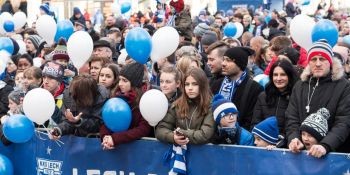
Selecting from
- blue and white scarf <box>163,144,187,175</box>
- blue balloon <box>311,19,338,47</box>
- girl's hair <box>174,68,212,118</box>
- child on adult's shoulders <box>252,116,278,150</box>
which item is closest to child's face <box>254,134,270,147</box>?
child on adult's shoulders <box>252,116,278,150</box>

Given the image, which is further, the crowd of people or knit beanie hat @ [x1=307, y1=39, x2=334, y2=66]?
knit beanie hat @ [x1=307, y1=39, x2=334, y2=66]

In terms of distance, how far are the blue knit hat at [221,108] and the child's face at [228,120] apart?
0.03 meters

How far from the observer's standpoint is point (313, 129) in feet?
18.9

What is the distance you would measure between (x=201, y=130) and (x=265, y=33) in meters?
10.0

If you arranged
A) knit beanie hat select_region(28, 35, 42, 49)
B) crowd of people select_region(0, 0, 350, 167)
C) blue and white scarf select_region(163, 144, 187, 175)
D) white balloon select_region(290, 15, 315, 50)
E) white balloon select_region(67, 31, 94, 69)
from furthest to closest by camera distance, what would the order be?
knit beanie hat select_region(28, 35, 42, 49), white balloon select_region(67, 31, 94, 69), white balloon select_region(290, 15, 315, 50), blue and white scarf select_region(163, 144, 187, 175), crowd of people select_region(0, 0, 350, 167)

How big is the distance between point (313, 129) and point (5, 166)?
3.62 m

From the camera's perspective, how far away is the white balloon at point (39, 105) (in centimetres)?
711

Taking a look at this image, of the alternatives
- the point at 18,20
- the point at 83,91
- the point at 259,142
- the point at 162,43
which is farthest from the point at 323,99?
the point at 18,20

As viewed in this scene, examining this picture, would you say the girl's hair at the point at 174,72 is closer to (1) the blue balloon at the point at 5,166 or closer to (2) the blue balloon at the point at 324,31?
(2) the blue balloon at the point at 324,31

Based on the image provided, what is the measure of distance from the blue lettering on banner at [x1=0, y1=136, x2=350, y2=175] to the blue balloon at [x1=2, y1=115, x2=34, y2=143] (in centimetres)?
21

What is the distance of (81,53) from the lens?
8352 mm

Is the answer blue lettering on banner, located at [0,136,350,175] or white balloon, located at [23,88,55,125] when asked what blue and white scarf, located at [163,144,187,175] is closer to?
blue lettering on banner, located at [0,136,350,175]

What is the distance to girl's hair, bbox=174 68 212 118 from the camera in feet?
21.0

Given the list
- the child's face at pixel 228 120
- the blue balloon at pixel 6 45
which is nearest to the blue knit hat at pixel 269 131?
the child's face at pixel 228 120
